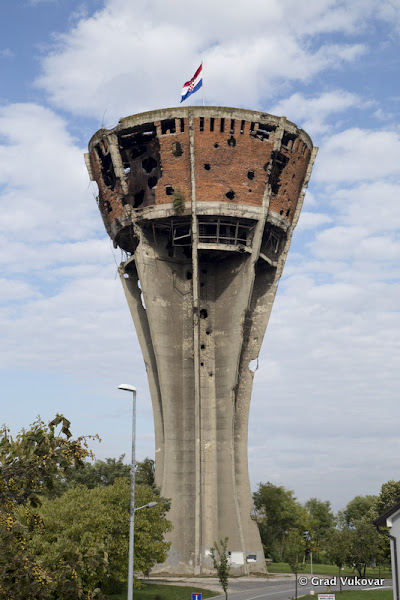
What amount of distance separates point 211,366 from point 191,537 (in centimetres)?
1023

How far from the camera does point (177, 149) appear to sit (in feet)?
131

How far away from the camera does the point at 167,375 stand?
39.6m

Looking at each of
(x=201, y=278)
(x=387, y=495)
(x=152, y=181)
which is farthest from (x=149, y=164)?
(x=387, y=495)

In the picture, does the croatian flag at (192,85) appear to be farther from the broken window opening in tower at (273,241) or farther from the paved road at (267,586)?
the paved road at (267,586)

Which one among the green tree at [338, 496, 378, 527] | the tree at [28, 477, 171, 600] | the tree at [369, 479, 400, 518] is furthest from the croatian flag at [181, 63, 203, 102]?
the green tree at [338, 496, 378, 527]

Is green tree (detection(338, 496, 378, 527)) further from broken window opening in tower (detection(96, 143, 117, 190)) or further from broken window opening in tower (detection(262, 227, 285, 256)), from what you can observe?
broken window opening in tower (detection(96, 143, 117, 190))

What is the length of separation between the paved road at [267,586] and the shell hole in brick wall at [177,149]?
24.6 meters

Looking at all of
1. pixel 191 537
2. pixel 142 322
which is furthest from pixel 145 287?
pixel 191 537

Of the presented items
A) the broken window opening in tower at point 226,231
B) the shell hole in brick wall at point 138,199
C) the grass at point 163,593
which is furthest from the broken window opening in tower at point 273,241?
the grass at point 163,593

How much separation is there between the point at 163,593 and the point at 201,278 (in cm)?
2005

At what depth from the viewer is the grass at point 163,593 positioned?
94.0 feet

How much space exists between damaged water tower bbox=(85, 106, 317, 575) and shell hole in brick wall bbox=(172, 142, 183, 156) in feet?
0.24

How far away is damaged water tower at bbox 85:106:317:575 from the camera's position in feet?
126

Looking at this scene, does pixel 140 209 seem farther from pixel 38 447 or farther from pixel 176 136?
pixel 38 447
